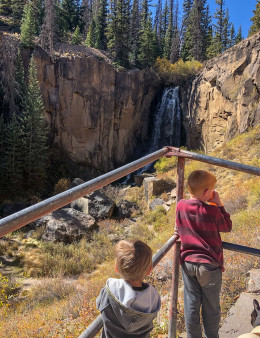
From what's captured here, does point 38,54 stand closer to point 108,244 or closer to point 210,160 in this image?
point 108,244

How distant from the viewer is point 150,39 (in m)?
31.8

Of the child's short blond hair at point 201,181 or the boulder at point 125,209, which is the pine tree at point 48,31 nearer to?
the boulder at point 125,209

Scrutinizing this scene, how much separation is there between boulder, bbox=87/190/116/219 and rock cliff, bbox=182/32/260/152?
9872mm

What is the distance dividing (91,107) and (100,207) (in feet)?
42.1

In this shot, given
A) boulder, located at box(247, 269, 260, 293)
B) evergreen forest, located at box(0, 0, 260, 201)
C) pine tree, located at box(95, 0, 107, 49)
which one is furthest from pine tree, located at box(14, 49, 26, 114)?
boulder, located at box(247, 269, 260, 293)

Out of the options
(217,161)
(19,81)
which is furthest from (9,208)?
(217,161)

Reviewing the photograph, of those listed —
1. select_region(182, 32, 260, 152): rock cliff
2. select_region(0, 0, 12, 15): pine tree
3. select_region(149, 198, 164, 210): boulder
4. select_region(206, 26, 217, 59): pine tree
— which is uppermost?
select_region(0, 0, 12, 15): pine tree

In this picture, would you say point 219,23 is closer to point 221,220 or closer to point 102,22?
point 102,22

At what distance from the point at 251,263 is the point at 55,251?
7677 mm

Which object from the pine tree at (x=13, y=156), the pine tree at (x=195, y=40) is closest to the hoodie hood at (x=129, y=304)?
the pine tree at (x=13, y=156)

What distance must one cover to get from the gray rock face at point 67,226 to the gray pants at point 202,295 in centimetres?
917

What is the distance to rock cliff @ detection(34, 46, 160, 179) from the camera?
2278 cm

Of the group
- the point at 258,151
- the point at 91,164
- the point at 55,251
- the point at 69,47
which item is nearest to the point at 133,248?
the point at 55,251

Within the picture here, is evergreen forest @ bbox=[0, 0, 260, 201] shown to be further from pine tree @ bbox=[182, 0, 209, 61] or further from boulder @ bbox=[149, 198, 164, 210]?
boulder @ bbox=[149, 198, 164, 210]
